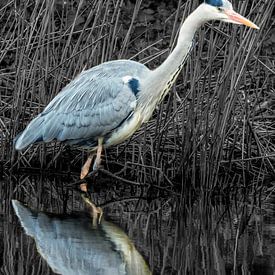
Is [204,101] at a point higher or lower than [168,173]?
higher

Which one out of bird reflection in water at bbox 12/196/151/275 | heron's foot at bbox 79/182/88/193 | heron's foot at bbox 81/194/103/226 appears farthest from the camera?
heron's foot at bbox 79/182/88/193

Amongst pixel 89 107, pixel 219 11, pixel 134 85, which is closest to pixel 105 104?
pixel 89 107

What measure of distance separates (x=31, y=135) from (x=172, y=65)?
1.24 metres

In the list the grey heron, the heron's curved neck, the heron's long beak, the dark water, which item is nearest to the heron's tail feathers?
the grey heron

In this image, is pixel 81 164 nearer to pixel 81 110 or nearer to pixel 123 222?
pixel 81 110

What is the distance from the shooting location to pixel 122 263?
5918mm

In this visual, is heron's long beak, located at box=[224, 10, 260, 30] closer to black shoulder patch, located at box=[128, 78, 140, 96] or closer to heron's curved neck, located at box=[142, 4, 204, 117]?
heron's curved neck, located at box=[142, 4, 204, 117]

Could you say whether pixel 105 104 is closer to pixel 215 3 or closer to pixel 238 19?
pixel 215 3

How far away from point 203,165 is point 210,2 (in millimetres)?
1310

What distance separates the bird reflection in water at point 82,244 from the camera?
19.0ft

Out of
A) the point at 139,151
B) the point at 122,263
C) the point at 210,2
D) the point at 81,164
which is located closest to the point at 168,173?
the point at 139,151

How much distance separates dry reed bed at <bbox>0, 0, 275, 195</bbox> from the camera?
759 centimetres

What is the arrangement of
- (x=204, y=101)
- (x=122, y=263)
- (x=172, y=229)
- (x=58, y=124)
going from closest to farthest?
(x=122, y=263) < (x=172, y=229) < (x=58, y=124) < (x=204, y=101)

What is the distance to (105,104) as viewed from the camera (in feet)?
25.2
